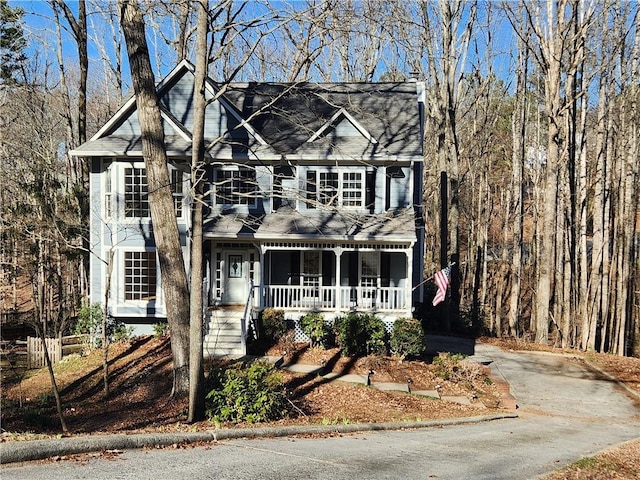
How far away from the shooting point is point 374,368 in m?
17.4

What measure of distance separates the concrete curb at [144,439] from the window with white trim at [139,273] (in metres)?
10.9

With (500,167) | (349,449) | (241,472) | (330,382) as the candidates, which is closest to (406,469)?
(349,449)

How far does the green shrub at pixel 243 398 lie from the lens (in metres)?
11.6

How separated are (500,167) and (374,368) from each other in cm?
3698

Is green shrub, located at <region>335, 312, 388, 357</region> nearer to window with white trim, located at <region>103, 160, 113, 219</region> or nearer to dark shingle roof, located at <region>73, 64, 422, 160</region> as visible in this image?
dark shingle roof, located at <region>73, 64, 422, 160</region>

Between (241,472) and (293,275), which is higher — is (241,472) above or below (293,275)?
below

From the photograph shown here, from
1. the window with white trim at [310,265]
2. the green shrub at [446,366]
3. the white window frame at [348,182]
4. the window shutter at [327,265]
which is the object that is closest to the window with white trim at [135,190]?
the window with white trim at [310,265]

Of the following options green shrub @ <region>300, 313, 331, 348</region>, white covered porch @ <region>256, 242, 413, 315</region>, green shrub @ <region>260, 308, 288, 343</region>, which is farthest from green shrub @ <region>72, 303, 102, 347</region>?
green shrub @ <region>300, 313, 331, 348</region>

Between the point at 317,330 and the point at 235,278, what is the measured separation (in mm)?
4075

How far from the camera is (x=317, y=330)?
60.4 ft

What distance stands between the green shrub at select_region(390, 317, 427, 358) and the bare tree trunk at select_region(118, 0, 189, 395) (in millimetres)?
6871

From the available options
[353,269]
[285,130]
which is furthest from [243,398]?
[285,130]

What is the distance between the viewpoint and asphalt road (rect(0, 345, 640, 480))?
290 inches

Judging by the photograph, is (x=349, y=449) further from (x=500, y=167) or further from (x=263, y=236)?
(x=500, y=167)
